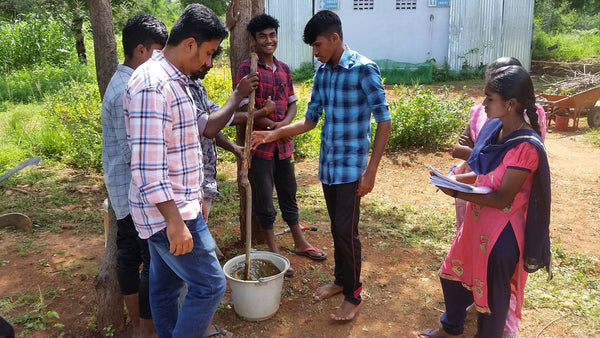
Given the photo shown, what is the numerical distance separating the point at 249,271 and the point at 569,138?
7981 millimetres

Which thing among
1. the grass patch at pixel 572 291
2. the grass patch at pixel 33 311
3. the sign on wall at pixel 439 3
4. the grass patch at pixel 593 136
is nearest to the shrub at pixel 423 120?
the grass patch at pixel 593 136

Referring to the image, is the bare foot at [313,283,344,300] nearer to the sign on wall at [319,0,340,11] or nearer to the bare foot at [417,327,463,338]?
the bare foot at [417,327,463,338]

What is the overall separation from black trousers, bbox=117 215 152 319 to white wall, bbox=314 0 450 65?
14169 millimetres

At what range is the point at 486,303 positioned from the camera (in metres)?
2.40

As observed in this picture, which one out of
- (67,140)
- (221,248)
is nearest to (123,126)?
(221,248)

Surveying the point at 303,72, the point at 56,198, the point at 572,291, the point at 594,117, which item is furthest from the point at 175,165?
the point at 303,72

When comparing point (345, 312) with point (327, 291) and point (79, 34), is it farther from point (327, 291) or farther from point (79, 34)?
point (79, 34)

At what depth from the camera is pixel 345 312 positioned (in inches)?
121

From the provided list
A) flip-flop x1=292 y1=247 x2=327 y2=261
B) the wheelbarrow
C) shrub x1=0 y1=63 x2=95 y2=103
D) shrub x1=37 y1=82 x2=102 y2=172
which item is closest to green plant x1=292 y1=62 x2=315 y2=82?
shrub x1=0 y1=63 x2=95 y2=103

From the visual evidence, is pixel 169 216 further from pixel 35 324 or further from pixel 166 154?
pixel 35 324

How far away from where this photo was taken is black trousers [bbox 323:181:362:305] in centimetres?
296

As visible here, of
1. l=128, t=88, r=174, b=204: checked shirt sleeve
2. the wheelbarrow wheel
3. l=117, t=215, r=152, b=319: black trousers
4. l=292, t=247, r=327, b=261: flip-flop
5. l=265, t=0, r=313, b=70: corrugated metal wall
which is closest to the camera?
l=128, t=88, r=174, b=204: checked shirt sleeve

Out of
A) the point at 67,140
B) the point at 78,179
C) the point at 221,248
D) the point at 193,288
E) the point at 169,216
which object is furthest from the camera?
the point at 67,140

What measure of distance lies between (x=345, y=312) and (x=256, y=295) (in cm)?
61
